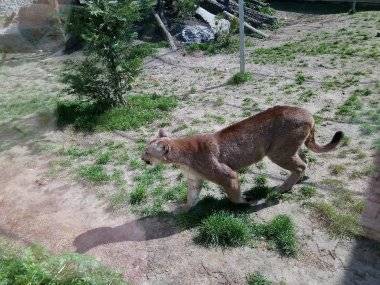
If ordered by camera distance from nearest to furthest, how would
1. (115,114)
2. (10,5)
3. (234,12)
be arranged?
(115,114) < (234,12) < (10,5)

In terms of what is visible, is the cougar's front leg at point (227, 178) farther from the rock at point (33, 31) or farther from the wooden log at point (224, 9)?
the rock at point (33, 31)

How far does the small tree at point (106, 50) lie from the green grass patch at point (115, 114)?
28 cm

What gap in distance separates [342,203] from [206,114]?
14.0 ft

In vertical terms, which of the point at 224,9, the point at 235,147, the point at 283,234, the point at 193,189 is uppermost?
the point at 235,147

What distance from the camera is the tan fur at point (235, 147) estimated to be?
21.9 feet

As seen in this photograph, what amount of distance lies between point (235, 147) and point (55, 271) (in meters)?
2.99

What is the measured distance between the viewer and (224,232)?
629 centimetres

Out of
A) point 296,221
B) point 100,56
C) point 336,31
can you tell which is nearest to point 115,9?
point 100,56

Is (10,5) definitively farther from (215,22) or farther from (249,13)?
(249,13)

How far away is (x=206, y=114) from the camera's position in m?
10.3

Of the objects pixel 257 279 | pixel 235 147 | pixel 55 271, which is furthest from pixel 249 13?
pixel 55 271

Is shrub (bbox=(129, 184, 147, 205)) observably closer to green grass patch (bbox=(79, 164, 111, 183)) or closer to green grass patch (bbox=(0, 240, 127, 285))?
green grass patch (bbox=(79, 164, 111, 183))

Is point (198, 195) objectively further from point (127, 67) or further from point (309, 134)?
point (127, 67)

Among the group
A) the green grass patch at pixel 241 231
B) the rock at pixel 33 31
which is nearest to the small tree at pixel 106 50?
the green grass patch at pixel 241 231
